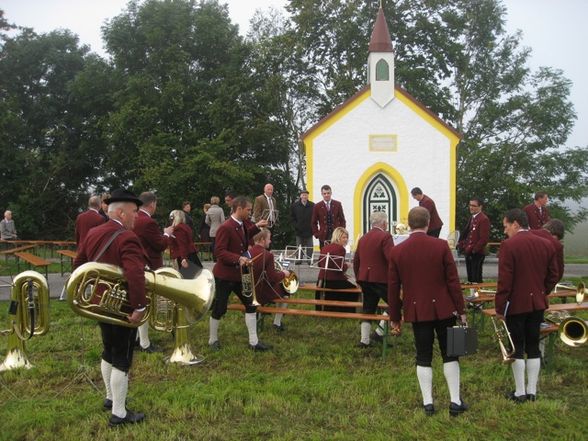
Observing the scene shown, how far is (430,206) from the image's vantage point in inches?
441

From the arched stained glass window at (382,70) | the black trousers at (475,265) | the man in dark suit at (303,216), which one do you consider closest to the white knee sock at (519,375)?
the black trousers at (475,265)

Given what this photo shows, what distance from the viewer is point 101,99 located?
29594mm

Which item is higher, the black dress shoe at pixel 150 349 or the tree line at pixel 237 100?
the tree line at pixel 237 100

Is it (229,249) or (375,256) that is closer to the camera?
(229,249)

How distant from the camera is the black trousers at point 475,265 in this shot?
33.7ft

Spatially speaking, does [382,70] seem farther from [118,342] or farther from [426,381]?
[118,342]

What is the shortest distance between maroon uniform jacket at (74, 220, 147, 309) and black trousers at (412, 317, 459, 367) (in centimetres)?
237

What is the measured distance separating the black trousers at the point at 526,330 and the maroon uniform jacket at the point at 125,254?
3316mm

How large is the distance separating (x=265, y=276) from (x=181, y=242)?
5.95 feet

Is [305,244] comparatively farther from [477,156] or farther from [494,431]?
[477,156]

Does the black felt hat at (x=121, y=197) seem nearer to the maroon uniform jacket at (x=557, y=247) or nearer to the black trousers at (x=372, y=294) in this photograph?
the black trousers at (x=372, y=294)

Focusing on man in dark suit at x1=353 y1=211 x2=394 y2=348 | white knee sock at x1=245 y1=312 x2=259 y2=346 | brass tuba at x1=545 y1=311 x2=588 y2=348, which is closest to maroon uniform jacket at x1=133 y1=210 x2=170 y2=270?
white knee sock at x1=245 y1=312 x2=259 y2=346

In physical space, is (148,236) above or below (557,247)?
above

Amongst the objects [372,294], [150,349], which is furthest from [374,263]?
[150,349]
